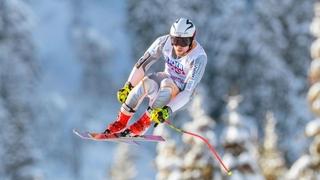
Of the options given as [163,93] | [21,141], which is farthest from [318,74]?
[21,141]

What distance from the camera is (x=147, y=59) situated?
14234 mm

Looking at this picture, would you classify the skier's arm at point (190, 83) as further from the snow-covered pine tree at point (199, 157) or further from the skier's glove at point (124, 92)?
the snow-covered pine tree at point (199, 157)

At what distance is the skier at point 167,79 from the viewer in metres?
13.2

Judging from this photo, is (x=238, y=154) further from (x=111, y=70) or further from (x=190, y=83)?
(x=111, y=70)

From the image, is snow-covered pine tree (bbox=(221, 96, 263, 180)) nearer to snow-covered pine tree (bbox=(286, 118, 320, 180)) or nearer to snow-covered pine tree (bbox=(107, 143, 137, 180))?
snow-covered pine tree (bbox=(286, 118, 320, 180))

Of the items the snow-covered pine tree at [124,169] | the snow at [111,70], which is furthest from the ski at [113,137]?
the snow at [111,70]

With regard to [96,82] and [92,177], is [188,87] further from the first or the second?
[96,82]

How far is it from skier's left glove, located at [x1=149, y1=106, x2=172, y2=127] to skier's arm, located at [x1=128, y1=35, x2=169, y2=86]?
880mm

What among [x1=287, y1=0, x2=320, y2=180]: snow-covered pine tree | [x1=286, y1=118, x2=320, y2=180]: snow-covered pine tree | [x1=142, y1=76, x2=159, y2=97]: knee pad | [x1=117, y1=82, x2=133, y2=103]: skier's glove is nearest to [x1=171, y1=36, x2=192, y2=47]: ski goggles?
[x1=142, y1=76, x2=159, y2=97]: knee pad

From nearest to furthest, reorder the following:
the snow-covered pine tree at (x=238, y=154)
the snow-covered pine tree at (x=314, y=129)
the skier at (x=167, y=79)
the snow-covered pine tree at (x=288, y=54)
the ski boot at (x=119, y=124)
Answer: the skier at (x=167, y=79), the ski boot at (x=119, y=124), the snow-covered pine tree at (x=314, y=129), the snow-covered pine tree at (x=238, y=154), the snow-covered pine tree at (x=288, y=54)

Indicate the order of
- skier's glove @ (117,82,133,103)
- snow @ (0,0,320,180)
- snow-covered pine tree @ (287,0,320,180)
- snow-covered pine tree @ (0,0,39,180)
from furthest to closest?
snow @ (0,0,320,180), snow-covered pine tree @ (0,0,39,180), snow-covered pine tree @ (287,0,320,180), skier's glove @ (117,82,133,103)

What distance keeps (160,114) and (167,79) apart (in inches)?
28.5

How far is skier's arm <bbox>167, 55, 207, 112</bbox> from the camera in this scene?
13.2 metres

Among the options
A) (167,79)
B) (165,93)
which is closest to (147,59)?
(167,79)
